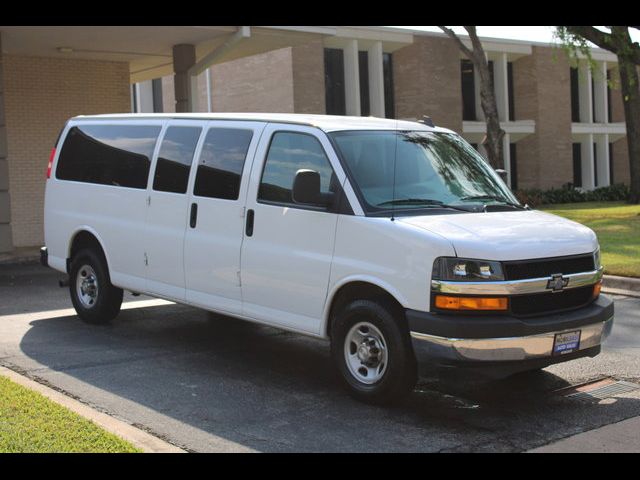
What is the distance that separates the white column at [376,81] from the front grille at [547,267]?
89.1 feet

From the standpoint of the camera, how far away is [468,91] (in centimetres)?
3825

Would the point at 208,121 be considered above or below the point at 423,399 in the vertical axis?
above

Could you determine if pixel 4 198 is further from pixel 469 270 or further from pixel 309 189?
pixel 469 270

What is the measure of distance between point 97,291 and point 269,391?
3183 mm

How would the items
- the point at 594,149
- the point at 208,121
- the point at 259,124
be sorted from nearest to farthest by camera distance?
the point at 259,124 → the point at 208,121 → the point at 594,149

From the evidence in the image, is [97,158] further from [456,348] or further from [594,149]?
[594,149]

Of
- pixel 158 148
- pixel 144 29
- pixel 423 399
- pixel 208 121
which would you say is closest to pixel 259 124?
pixel 208 121

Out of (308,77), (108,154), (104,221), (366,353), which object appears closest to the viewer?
(366,353)

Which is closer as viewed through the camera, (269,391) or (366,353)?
(366,353)

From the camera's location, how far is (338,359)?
6809mm

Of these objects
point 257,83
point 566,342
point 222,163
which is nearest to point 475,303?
point 566,342

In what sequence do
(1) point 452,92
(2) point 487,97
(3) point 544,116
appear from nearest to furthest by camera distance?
(2) point 487,97 < (1) point 452,92 < (3) point 544,116

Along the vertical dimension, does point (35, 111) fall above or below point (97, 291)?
above
